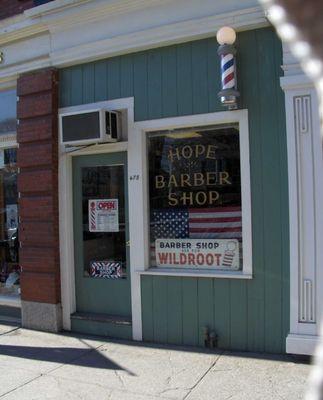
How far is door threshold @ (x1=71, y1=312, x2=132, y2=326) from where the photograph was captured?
616cm

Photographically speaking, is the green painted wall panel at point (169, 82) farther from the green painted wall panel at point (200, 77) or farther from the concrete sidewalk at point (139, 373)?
the concrete sidewalk at point (139, 373)

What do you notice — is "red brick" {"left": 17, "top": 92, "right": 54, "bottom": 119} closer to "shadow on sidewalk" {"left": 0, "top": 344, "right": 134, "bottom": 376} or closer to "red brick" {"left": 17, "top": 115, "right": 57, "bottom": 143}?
"red brick" {"left": 17, "top": 115, "right": 57, "bottom": 143}

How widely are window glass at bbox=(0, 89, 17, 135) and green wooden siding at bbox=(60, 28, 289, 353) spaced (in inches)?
79.4

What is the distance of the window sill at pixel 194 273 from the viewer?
5426 mm

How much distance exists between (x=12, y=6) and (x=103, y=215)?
321 centimetres

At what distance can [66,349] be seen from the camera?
585cm

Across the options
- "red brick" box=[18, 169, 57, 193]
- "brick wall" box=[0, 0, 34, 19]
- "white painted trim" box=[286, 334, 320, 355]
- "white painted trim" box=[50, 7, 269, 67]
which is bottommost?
"white painted trim" box=[286, 334, 320, 355]

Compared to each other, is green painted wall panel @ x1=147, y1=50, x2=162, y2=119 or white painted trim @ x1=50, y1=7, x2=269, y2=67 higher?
white painted trim @ x1=50, y1=7, x2=269, y2=67

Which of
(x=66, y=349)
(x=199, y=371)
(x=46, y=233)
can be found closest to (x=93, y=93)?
(x=46, y=233)

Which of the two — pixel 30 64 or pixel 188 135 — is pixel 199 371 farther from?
pixel 30 64

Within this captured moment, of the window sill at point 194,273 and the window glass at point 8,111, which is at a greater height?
the window glass at point 8,111

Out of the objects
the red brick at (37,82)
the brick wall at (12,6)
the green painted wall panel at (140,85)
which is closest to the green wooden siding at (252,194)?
the green painted wall panel at (140,85)

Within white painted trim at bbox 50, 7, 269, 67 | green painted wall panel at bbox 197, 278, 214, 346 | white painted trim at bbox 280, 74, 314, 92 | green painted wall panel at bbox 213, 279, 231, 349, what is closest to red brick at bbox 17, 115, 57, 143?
white painted trim at bbox 50, 7, 269, 67

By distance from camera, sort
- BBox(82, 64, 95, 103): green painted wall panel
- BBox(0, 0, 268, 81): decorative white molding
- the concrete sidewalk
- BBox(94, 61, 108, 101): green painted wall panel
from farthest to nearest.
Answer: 1. BBox(82, 64, 95, 103): green painted wall panel
2. BBox(94, 61, 108, 101): green painted wall panel
3. BBox(0, 0, 268, 81): decorative white molding
4. the concrete sidewalk
